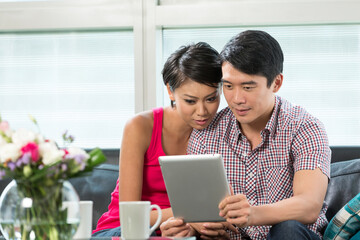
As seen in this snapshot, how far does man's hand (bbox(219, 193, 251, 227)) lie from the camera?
5.42 ft

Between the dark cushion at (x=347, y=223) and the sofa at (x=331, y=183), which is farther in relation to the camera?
the sofa at (x=331, y=183)

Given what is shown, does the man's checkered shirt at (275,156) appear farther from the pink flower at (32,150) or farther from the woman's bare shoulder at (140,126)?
the pink flower at (32,150)

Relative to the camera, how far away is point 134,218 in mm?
1379

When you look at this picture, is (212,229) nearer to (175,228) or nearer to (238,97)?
(175,228)

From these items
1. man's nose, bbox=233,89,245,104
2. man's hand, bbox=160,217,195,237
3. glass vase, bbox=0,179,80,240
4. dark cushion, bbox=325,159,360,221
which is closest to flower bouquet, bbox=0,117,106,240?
glass vase, bbox=0,179,80,240

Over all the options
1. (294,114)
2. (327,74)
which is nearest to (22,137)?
(294,114)

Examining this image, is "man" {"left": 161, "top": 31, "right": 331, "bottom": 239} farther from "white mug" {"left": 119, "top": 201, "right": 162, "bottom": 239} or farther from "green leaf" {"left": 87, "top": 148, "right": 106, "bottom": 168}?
"green leaf" {"left": 87, "top": 148, "right": 106, "bottom": 168}

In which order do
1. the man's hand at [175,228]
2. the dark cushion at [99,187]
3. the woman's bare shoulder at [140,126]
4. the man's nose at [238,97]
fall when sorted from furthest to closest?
1. the dark cushion at [99,187]
2. the woman's bare shoulder at [140,126]
3. the man's nose at [238,97]
4. the man's hand at [175,228]

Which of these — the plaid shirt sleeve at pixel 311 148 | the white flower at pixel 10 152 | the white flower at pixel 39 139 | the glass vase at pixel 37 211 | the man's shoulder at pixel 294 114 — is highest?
the man's shoulder at pixel 294 114

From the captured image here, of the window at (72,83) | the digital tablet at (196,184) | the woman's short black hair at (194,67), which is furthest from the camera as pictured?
the window at (72,83)

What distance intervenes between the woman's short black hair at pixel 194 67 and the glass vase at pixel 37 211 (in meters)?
0.88

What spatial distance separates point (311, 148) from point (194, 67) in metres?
0.52

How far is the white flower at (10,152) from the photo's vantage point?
1201 millimetres

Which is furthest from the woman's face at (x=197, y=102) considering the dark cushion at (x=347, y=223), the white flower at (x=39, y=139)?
the white flower at (x=39, y=139)
